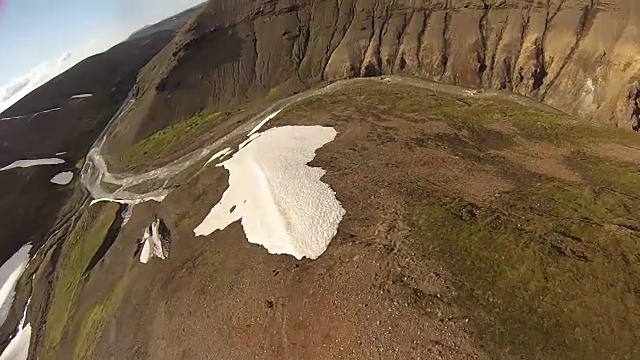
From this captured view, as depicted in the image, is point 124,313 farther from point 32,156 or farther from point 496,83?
point 32,156

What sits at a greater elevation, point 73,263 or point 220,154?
point 220,154

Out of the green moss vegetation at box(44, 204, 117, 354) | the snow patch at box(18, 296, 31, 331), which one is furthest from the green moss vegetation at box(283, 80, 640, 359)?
the snow patch at box(18, 296, 31, 331)

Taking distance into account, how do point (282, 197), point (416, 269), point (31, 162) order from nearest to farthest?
point (416, 269), point (282, 197), point (31, 162)

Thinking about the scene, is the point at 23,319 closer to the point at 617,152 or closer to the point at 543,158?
the point at 543,158

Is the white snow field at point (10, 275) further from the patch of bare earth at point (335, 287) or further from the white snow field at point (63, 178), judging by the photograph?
the patch of bare earth at point (335, 287)

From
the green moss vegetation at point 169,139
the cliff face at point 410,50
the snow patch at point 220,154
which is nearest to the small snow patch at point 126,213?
the snow patch at point 220,154

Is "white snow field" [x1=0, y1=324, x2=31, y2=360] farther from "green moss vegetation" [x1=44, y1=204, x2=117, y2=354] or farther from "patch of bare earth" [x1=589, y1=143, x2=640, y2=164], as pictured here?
"patch of bare earth" [x1=589, y1=143, x2=640, y2=164]

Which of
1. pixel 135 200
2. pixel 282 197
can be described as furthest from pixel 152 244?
pixel 135 200
